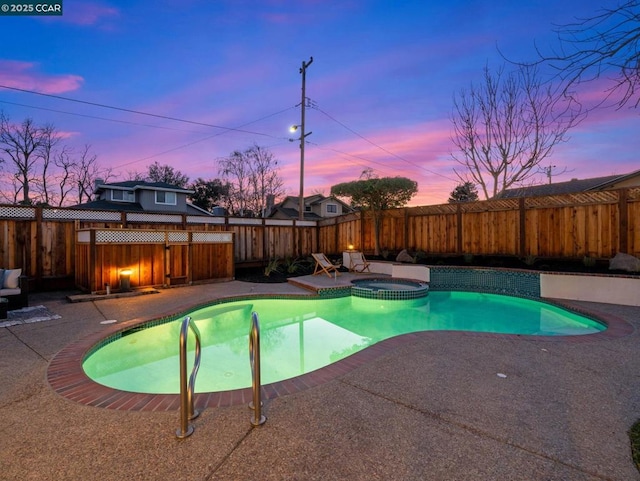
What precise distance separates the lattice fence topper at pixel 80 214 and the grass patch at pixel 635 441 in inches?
388

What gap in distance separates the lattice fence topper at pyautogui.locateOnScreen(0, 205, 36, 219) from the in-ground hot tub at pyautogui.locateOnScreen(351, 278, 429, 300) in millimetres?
7641

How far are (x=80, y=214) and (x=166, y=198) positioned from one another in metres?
12.9

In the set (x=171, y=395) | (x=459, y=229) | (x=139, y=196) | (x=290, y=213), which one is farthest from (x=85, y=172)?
(x=171, y=395)

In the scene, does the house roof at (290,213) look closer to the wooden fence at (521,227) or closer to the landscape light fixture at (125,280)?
the wooden fence at (521,227)

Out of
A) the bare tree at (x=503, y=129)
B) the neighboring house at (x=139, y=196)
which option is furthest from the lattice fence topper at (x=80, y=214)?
the neighboring house at (x=139, y=196)

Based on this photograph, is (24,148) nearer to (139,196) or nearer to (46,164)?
(46,164)

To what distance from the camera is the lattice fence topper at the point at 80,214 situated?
7252mm

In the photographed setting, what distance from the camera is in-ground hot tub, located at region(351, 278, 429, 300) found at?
293 inches

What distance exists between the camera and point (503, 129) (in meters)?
9.88

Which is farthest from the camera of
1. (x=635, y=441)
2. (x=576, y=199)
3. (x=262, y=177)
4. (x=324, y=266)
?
(x=262, y=177)

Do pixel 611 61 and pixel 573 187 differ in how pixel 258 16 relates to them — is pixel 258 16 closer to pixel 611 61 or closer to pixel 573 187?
pixel 611 61

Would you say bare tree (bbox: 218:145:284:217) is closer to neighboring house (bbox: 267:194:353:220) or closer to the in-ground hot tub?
neighboring house (bbox: 267:194:353:220)

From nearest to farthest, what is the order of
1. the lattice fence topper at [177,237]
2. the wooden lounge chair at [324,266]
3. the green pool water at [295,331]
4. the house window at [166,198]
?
the green pool water at [295,331] → the lattice fence topper at [177,237] → the wooden lounge chair at [324,266] → the house window at [166,198]

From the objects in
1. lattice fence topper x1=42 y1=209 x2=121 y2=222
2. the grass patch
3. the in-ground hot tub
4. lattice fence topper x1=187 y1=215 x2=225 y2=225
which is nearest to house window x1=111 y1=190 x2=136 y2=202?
lattice fence topper x1=187 y1=215 x2=225 y2=225
